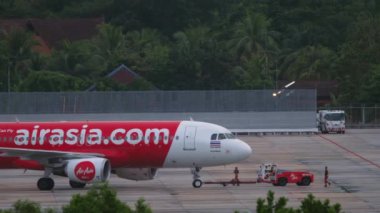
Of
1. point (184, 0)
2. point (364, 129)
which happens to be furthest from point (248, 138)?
point (184, 0)

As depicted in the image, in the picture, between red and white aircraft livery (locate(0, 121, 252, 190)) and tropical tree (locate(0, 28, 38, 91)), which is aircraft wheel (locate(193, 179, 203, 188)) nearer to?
red and white aircraft livery (locate(0, 121, 252, 190))

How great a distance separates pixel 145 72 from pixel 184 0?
28.4m

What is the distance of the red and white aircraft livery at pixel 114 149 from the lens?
4978 centimetres

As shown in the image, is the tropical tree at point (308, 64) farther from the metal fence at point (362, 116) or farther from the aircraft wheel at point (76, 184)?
the aircraft wheel at point (76, 184)

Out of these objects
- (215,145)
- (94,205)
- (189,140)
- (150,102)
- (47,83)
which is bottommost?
(94,205)

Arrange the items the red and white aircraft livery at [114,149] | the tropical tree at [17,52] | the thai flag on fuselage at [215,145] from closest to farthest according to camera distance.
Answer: the red and white aircraft livery at [114,149]
the thai flag on fuselage at [215,145]
the tropical tree at [17,52]

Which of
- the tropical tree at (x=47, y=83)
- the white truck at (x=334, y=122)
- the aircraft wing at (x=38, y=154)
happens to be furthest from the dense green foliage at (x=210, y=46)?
→ the aircraft wing at (x=38, y=154)

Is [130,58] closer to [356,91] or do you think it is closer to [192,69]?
[192,69]

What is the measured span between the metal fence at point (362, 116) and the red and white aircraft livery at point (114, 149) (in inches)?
1765

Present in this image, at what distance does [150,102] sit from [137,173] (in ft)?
97.1

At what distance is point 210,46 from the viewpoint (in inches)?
4417

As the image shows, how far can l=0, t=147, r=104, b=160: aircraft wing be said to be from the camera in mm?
49781

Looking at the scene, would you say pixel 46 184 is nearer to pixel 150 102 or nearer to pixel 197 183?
pixel 197 183

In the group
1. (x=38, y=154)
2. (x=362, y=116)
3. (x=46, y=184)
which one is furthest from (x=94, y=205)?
(x=362, y=116)
